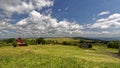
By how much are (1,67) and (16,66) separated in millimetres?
2190

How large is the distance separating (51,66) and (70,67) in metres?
2.92

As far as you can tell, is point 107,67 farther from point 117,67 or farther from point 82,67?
point 82,67

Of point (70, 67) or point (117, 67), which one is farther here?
point (117, 67)

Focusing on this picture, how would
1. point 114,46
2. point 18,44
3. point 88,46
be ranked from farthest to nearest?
point 114,46, point 88,46, point 18,44

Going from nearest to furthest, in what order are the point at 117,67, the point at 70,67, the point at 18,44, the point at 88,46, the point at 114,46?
the point at 70,67, the point at 117,67, the point at 18,44, the point at 88,46, the point at 114,46

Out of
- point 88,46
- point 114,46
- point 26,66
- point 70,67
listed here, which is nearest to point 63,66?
point 70,67

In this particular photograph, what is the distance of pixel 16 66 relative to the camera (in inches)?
1053

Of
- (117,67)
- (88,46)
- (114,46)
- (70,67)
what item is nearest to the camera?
(70,67)

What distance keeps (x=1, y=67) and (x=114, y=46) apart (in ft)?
337

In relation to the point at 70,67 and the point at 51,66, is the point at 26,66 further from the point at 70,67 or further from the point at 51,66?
the point at 70,67

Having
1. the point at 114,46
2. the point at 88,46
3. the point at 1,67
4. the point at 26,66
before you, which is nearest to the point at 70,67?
the point at 26,66

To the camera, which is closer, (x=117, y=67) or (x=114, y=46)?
(x=117, y=67)

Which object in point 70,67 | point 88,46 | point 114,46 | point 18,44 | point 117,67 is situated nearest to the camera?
point 70,67

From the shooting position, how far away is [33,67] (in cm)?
2639
